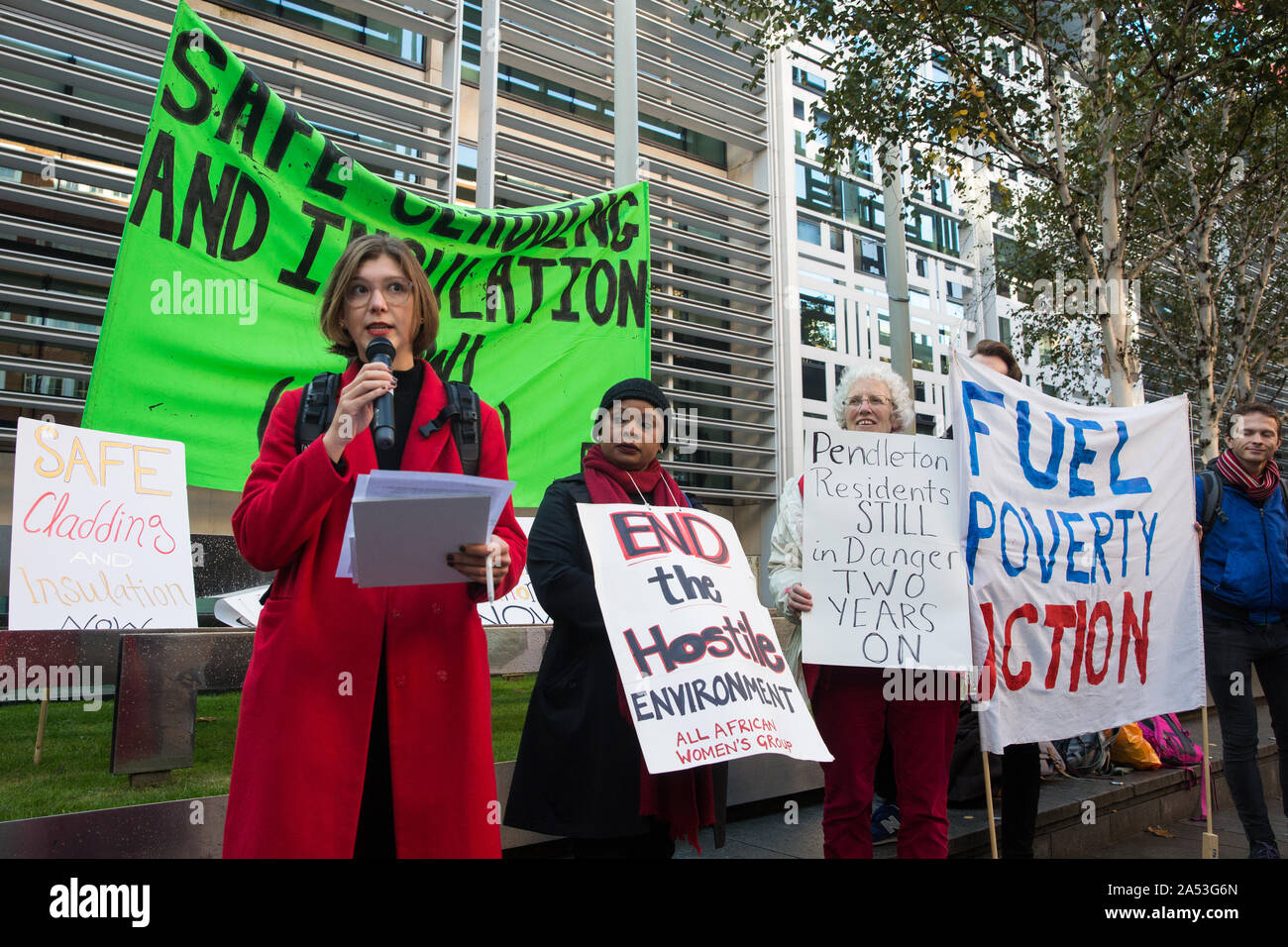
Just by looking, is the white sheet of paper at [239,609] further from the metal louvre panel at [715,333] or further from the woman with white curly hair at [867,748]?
the metal louvre panel at [715,333]

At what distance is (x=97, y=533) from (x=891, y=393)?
423 cm

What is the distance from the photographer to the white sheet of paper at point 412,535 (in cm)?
184

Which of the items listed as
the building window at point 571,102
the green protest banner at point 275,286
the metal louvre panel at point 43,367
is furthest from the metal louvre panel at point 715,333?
the green protest banner at point 275,286

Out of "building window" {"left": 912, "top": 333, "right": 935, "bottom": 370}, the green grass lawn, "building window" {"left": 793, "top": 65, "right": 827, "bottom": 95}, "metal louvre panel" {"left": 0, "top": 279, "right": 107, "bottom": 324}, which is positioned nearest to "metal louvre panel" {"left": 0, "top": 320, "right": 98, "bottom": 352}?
"metal louvre panel" {"left": 0, "top": 279, "right": 107, "bottom": 324}

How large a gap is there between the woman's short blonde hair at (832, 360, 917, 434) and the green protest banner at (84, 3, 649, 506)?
2193 mm

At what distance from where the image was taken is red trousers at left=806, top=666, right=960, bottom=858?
3.35m

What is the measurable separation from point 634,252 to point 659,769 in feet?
15.0

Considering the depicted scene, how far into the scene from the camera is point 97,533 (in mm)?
5188

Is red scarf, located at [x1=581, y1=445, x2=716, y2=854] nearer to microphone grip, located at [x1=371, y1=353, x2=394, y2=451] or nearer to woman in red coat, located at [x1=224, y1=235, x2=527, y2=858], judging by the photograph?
woman in red coat, located at [x1=224, y1=235, x2=527, y2=858]

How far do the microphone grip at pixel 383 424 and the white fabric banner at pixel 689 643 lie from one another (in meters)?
0.96

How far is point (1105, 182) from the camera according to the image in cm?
791

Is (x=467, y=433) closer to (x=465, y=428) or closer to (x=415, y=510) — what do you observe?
(x=465, y=428)

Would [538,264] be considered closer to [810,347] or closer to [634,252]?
[634,252]
